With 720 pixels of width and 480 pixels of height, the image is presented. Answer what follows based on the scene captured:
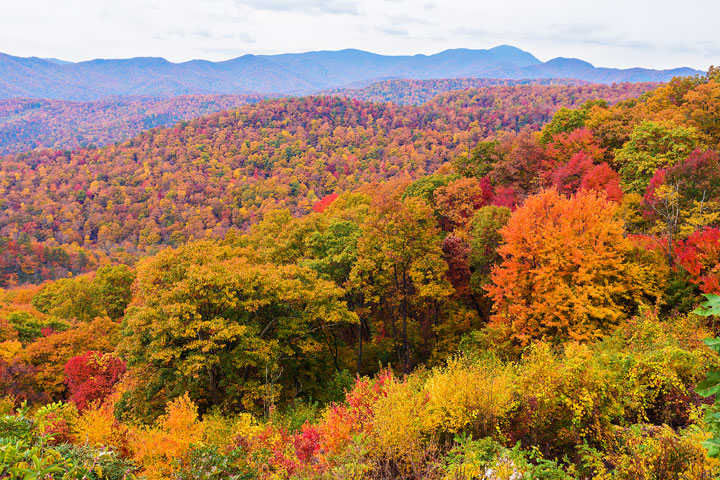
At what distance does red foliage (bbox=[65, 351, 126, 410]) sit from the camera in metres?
23.0

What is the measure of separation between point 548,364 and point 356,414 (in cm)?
594

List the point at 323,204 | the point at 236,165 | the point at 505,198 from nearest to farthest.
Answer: the point at 505,198 → the point at 323,204 → the point at 236,165

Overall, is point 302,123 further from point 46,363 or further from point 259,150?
point 46,363

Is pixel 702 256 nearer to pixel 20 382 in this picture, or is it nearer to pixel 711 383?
pixel 711 383

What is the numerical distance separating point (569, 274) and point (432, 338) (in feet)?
34.8

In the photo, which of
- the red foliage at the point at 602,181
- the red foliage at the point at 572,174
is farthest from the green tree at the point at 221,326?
the red foliage at the point at 602,181

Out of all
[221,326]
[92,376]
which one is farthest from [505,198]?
[92,376]

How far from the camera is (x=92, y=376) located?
24.4 metres

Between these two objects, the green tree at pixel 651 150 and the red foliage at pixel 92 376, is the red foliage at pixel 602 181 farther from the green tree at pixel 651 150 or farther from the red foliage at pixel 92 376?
the red foliage at pixel 92 376

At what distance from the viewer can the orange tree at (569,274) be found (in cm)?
1702

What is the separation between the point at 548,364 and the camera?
11.0 m

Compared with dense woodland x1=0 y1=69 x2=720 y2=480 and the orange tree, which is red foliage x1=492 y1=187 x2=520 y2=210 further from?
the orange tree

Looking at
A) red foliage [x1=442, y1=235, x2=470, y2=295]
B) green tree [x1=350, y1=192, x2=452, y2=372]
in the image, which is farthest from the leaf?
red foliage [x1=442, y1=235, x2=470, y2=295]

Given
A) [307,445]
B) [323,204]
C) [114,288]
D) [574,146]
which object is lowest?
[114,288]
